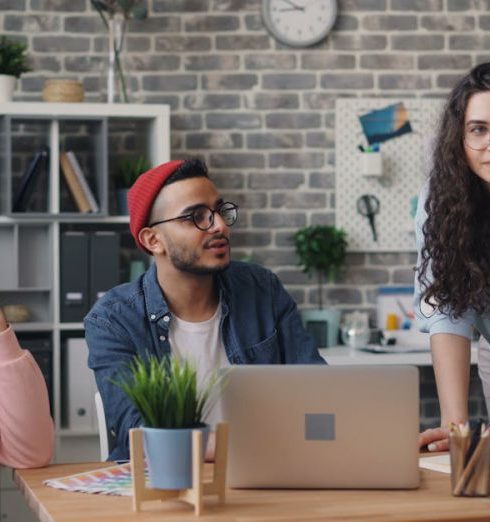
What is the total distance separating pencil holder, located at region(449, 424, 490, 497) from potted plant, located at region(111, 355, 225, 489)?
1.40ft

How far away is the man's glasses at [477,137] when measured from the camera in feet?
7.78

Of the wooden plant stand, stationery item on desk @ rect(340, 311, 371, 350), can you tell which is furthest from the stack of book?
the wooden plant stand

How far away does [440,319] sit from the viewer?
2490mm

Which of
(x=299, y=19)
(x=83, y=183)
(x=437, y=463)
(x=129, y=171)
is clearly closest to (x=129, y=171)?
(x=129, y=171)

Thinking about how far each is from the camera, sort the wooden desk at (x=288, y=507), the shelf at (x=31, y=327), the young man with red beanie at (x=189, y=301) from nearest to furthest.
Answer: the wooden desk at (x=288, y=507) → the young man with red beanie at (x=189, y=301) → the shelf at (x=31, y=327)

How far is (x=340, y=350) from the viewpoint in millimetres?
4801

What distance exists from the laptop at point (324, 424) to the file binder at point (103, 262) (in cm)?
271

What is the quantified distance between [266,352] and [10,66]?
7.88 ft

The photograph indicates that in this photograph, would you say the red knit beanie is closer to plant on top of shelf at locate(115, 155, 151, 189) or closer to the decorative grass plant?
the decorative grass plant

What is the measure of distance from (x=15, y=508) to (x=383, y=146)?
2.25 m

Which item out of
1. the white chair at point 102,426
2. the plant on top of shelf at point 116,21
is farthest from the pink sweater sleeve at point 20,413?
the plant on top of shelf at point 116,21

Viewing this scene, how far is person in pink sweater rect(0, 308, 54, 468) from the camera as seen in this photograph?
2238mm

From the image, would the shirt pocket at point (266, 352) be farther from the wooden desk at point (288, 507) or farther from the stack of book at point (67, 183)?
the stack of book at point (67, 183)

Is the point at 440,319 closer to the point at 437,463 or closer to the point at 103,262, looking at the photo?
the point at 437,463
